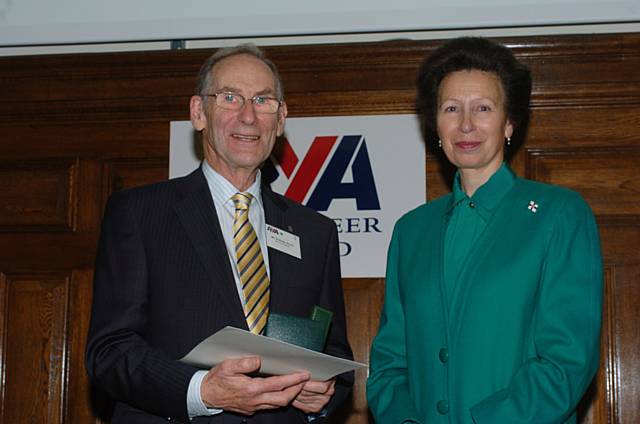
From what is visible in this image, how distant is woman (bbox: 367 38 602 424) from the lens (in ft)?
7.73

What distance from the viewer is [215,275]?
267 centimetres

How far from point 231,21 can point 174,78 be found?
16.1 inches

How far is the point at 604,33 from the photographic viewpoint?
3920 millimetres

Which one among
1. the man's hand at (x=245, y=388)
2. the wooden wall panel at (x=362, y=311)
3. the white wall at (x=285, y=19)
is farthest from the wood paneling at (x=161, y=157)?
the man's hand at (x=245, y=388)

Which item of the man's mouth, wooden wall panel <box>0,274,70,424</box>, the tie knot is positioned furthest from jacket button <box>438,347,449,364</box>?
wooden wall panel <box>0,274,70,424</box>

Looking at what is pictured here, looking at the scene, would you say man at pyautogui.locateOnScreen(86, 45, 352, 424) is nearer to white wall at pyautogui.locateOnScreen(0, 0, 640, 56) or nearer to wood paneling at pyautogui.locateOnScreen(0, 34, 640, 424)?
white wall at pyautogui.locateOnScreen(0, 0, 640, 56)

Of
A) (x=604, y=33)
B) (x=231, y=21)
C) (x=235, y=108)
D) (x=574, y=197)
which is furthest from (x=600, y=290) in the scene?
(x=231, y=21)

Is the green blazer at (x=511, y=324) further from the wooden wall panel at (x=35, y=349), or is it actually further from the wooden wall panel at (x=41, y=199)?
the wooden wall panel at (x=41, y=199)

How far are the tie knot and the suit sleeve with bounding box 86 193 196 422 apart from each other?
328 millimetres

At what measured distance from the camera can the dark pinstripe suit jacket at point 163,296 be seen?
98.6 inches

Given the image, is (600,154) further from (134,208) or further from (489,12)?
(134,208)

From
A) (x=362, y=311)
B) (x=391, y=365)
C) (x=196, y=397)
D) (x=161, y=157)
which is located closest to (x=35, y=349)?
(x=161, y=157)

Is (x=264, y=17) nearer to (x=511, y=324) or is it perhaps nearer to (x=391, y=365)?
(x=391, y=365)

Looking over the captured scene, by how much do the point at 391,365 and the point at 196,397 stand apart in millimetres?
609
